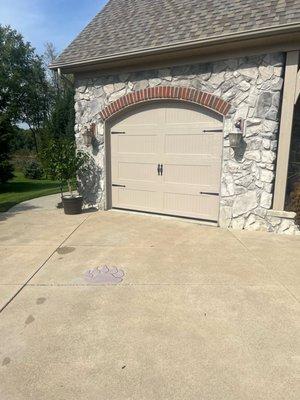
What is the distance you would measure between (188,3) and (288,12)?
2.72 metres

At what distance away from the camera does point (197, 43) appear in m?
5.93

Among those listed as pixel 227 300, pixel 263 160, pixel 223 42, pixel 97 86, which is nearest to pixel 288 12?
pixel 223 42

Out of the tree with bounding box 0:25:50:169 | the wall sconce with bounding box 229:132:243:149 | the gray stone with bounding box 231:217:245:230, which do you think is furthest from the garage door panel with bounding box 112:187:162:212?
the tree with bounding box 0:25:50:169

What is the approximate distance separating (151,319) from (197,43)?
4952 millimetres

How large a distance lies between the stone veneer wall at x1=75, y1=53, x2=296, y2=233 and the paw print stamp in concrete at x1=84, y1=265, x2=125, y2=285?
303 cm

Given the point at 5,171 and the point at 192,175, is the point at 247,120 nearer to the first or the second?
the point at 192,175

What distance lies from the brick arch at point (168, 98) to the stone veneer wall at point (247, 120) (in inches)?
4.4

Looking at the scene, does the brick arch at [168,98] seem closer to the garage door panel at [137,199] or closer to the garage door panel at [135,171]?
the garage door panel at [135,171]

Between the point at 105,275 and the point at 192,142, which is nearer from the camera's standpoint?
the point at 105,275

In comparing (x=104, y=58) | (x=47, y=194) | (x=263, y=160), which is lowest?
(x=47, y=194)

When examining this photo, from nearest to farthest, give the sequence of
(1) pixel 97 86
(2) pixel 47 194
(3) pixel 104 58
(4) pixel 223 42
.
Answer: (4) pixel 223 42, (3) pixel 104 58, (1) pixel 97 86, (2) pixel 47 194

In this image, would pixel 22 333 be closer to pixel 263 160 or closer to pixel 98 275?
pixel 98 275

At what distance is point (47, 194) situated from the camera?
37.1 feet

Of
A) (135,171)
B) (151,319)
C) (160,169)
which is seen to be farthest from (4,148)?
(151,319)
